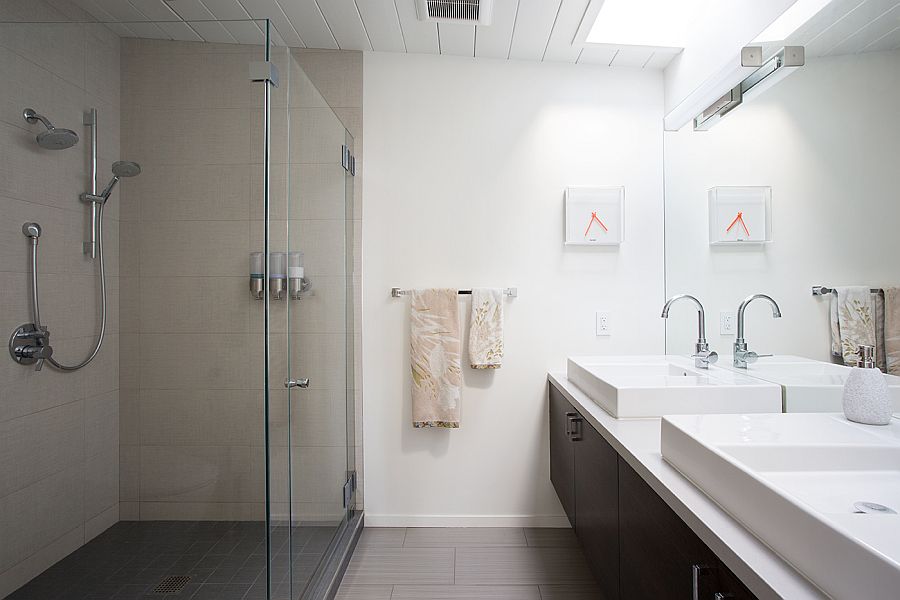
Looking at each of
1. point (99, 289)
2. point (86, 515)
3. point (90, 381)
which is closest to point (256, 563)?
point (86, 515)

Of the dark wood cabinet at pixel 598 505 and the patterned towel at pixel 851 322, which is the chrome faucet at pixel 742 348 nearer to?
the patterned towel at pixel 851 322

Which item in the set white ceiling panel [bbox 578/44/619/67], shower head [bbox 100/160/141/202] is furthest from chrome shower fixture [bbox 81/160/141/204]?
white ceiling panel [bbox 578/44/619/67]

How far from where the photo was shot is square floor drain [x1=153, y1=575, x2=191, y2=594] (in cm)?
138

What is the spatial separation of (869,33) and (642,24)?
1.33 meters

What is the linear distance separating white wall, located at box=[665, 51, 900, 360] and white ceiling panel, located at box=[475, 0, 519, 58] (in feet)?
3.03

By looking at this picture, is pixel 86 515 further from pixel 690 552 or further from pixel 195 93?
pixel 690 552

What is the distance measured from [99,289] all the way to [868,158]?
1.96m

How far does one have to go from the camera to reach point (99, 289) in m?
1.42

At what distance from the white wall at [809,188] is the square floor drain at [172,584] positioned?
5.92 feet

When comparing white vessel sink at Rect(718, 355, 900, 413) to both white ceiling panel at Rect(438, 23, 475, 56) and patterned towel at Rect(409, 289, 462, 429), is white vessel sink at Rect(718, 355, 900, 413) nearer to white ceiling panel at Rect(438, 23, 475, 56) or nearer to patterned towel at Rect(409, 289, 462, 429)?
patterned towel at Rect(409, 289, 462, 429)

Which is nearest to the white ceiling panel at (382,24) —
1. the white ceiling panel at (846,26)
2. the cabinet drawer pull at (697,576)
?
the white ceiling panel at (846,26)

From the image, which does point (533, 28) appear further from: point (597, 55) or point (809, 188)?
point (809, 188)

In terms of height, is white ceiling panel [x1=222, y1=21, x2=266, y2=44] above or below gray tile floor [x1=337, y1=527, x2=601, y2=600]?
above

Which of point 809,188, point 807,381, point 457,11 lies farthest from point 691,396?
point 457,11
